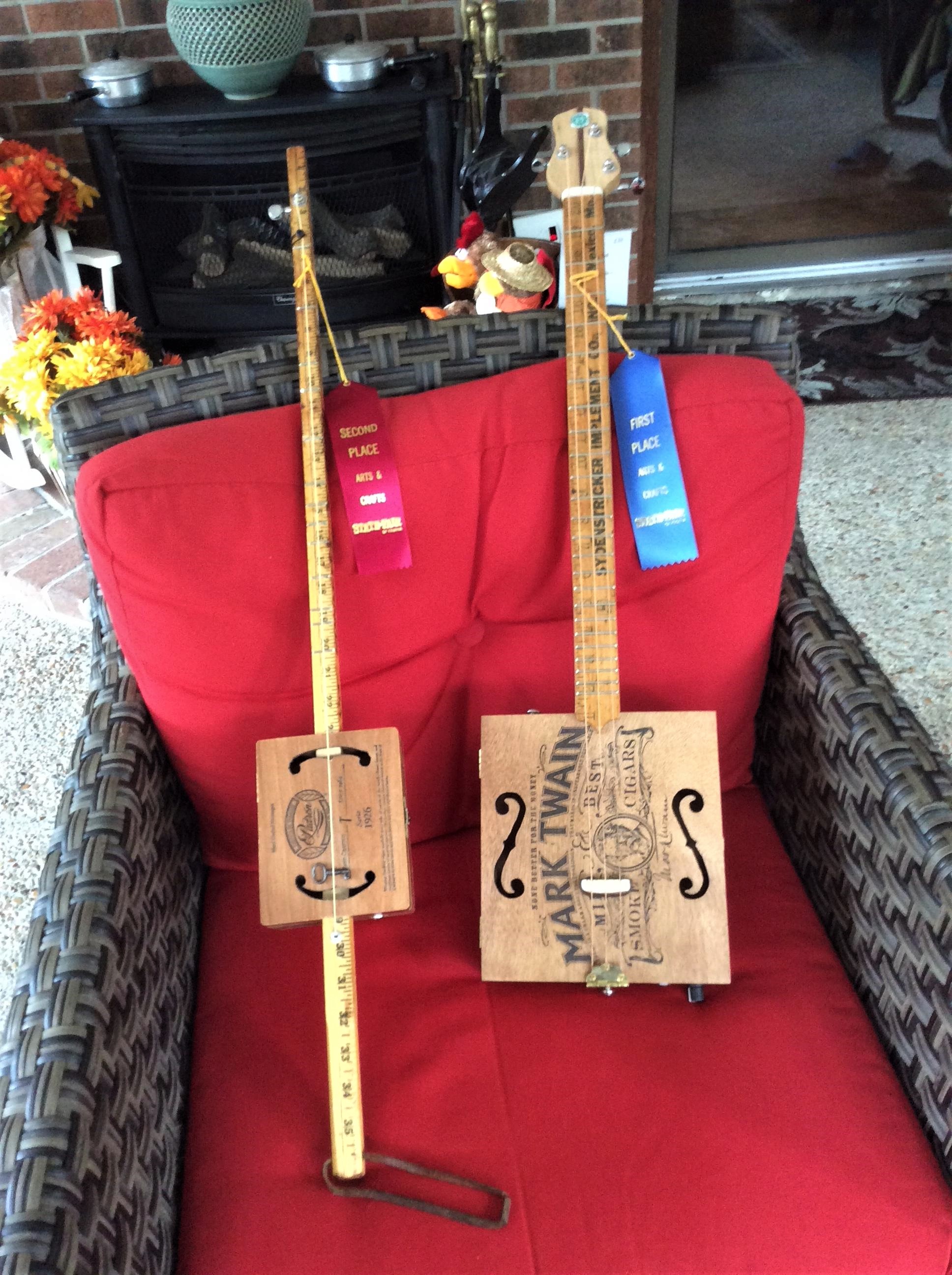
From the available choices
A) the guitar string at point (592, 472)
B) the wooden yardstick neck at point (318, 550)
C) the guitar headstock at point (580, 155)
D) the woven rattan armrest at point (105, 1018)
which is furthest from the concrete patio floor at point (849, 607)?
the guitar headstock at point (580, 155)

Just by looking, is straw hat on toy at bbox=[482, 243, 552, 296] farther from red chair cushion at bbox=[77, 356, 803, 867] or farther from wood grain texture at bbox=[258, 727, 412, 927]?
wood grain texture at bbox=[258, 727, 412, 927]

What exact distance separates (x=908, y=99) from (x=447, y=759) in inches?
126

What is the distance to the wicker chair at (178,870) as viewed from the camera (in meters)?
0.70

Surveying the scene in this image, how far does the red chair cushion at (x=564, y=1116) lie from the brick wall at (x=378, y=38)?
209 centimetres

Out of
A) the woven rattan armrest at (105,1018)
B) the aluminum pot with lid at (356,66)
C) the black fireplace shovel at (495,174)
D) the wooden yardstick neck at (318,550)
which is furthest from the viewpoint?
the aluminum pot with lid at (356,66)

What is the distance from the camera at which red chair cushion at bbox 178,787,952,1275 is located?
765 millimetres

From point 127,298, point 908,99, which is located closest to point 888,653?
point 127,298

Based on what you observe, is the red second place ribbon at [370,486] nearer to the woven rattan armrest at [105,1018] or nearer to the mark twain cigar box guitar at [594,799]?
the mark twain cigar box guitar at [594,799]

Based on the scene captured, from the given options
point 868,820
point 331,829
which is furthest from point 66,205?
point 868,820

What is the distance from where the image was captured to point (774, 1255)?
757 millimetres

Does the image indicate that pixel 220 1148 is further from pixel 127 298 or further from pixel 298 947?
pixel 127 298

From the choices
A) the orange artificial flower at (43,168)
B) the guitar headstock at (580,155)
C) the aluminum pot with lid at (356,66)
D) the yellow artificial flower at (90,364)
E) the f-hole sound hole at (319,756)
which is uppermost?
the guitar headstock at (580,155)

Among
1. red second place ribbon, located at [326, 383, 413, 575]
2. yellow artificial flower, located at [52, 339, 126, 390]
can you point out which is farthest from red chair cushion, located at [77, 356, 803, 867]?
yellow artificial flower, located at [52, 339, 126, 390]

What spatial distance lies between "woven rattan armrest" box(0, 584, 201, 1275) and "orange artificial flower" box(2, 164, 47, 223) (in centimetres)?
118
